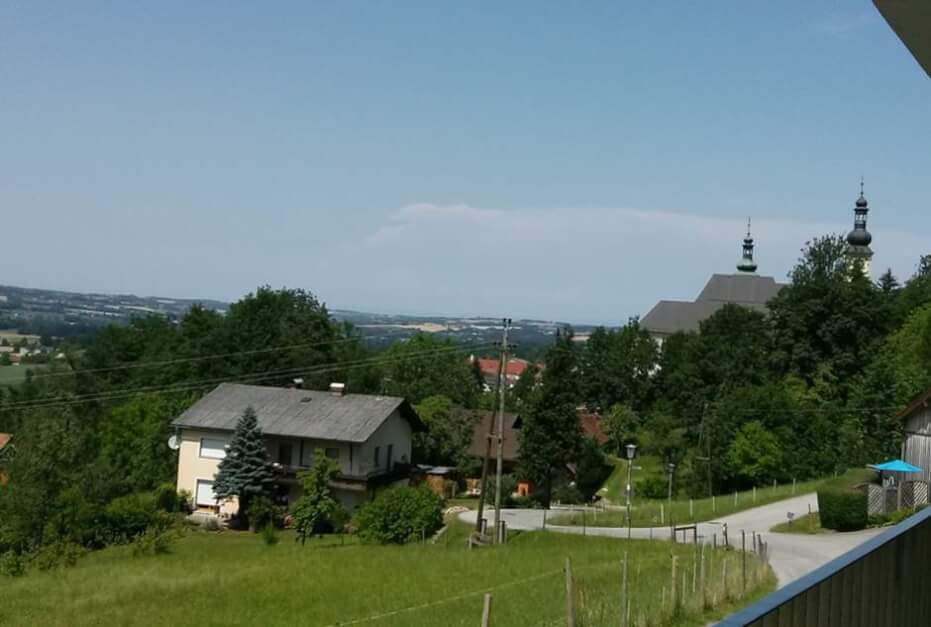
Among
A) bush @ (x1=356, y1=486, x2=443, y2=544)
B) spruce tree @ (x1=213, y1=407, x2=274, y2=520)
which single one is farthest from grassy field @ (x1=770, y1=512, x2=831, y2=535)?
spruce tree @ (x1=213, y1=407, x2=274, y2=520)

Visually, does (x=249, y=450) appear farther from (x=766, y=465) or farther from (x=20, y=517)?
(x=766, y=465)

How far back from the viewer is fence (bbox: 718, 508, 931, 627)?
305cm

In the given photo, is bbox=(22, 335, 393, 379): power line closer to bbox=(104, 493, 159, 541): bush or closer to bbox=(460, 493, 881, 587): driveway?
bbox=(104, 493, 159, 541): bush

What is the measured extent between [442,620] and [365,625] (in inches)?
48.3

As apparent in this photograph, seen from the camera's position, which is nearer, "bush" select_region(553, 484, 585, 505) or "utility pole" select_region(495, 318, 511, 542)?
"utility pole" select_region(495, 318, 511, 542)

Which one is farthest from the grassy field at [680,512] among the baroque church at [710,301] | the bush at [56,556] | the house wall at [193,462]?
the baroque church at [710,301]

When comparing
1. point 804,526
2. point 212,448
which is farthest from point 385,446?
point 804,526

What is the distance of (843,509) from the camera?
27.0 meters

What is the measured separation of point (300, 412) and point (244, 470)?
4.56 metres

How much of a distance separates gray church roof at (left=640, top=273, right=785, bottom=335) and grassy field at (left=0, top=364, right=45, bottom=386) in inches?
2239

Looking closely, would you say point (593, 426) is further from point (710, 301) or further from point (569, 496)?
point (710, 301)

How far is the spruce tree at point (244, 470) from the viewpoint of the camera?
134 feet

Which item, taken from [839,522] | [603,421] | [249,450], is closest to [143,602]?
[839,522]

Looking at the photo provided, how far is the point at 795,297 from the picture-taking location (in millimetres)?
56469
